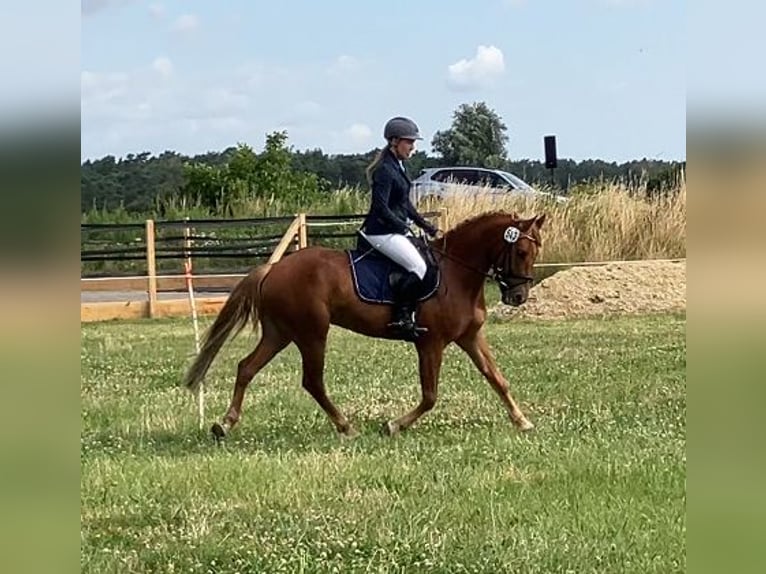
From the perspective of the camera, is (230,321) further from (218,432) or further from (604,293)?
(604,293)

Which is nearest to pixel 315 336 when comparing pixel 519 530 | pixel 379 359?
pixel 519 530

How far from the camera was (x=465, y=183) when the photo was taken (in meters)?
24.8

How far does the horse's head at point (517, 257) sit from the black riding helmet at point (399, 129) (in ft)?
3.90

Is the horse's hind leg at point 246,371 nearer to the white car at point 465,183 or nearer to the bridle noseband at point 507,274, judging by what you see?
the bridle noseband at point 507,274

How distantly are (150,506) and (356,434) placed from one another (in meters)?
2.57

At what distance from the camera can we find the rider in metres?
8.16

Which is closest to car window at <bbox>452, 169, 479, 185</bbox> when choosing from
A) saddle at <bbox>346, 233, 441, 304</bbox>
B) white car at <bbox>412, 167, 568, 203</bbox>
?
white car at <bbox>412, 167, 568, 203</bbox>

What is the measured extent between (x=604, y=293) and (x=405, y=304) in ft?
37.9

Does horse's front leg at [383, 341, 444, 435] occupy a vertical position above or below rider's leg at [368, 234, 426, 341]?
below

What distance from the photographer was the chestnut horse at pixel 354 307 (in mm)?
8484

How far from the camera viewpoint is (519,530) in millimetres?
5250

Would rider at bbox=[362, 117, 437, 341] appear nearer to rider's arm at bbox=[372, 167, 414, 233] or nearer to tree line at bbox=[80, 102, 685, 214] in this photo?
rider's arm at bbox=[372, 167, 414, 233]

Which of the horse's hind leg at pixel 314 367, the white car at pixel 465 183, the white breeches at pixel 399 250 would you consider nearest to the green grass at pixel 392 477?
the horse's hind leg at pixel 314 367
